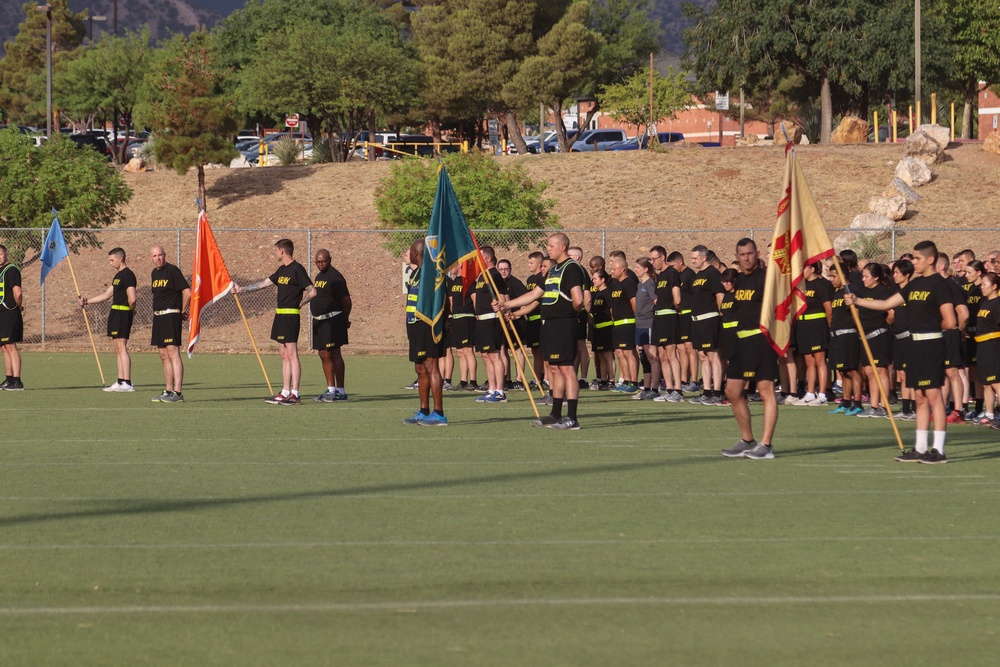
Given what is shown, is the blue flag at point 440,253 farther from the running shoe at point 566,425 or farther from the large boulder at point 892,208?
the large boulder at point 892,208

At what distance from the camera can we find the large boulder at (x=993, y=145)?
151ft

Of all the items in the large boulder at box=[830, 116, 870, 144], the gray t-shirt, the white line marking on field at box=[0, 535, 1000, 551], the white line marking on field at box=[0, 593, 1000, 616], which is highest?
the large boulder at box=[830, 116, 870, 144]

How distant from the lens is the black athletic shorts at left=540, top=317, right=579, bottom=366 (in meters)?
14.0

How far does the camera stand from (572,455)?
12.2 metres

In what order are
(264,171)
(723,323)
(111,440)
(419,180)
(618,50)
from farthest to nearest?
1. (618,50)
2. (264,171)
3. (419,180)
4. (723,323)
5. (111,440)

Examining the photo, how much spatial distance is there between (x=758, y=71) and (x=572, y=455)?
138 ft

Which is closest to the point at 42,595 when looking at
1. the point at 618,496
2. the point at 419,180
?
the point at 618,496

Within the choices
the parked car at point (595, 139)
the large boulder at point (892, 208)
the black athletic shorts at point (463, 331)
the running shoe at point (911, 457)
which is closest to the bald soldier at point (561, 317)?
the running shoe at point (911, 457)

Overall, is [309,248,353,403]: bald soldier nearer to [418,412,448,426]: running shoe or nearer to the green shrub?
[418,412,448,426]: running shoe

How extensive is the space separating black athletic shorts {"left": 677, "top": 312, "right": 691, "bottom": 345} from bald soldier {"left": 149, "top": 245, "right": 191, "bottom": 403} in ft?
21.1

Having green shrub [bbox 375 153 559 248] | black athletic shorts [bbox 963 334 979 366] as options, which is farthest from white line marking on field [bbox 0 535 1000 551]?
green shrub [bbox 375 153 559 248]

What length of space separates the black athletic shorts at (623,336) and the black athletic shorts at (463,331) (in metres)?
1.93

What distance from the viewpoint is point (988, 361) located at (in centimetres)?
1432

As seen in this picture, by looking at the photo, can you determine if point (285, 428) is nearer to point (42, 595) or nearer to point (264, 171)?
point (42, 595)
